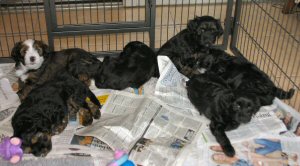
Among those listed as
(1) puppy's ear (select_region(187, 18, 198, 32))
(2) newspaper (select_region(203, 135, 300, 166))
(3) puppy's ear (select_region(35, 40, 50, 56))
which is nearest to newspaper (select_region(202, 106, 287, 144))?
(2) newspaper (select_region(203, 135, 300, 166))

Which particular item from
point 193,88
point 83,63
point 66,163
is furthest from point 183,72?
point 66,163

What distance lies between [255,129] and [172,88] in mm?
745

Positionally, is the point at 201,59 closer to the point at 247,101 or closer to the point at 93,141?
the point at 247,101

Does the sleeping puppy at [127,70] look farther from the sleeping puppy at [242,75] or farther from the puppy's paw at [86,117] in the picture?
the sleeping puppy at [242,75]

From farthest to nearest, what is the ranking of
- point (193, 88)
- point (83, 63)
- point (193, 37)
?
point (193, 37), point (83, 63), point (193, 88)

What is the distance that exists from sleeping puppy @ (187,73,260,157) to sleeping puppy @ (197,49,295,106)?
15 centimetres

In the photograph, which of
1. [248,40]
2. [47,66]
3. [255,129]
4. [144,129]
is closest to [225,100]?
[255,129]

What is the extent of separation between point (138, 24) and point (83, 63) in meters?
0.75

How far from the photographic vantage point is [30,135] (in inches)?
84.7

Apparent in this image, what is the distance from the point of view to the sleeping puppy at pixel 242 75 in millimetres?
2763

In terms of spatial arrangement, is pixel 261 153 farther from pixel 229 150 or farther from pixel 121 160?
pixel 121 160

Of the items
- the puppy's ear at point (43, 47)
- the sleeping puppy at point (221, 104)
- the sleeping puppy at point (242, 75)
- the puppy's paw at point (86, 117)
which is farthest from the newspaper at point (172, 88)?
the puppy's ear at point (43, 47)

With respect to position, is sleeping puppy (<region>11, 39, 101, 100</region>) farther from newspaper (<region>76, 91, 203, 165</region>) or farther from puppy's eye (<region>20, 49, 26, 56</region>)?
newspaper (<region>76, 91, 203, 165</region>)

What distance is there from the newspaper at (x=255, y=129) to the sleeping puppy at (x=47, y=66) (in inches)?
41.8
